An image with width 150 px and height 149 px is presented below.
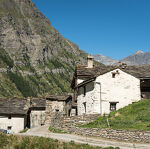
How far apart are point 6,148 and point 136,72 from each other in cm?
2325

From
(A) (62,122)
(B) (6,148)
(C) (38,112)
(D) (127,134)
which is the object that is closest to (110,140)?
(D) (127,134)

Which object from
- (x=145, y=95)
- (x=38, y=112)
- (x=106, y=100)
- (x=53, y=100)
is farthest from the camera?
(x=38, y=112)

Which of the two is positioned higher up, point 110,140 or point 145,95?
point 145,95

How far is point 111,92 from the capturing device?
28.8 metres

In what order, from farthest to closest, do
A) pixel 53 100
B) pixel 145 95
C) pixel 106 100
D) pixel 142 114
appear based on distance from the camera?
pixel 53 100 → pixel 145 95 → pixel 106 100 → pixel 142 114

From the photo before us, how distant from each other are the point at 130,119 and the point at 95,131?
4.12 metres

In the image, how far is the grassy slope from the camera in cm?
2062

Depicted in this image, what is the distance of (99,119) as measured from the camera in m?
24.4

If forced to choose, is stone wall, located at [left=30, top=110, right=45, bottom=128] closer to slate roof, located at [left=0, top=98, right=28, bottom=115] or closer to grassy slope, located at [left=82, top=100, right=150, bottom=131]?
slate roof, located at [left=0, top=98, right=28, bottom=115]

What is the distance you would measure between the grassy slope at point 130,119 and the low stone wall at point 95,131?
3.50 ft

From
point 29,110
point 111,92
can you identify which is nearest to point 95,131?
point 111,92

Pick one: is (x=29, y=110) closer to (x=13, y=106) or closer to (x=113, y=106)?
(x=13, y=106)

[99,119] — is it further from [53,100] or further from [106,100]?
[53,100]

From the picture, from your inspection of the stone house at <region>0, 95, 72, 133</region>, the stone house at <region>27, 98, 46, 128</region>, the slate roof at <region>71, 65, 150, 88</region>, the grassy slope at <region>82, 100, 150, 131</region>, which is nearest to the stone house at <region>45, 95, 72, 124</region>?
the stone house at <region>0, 95, 72, 133</region>
